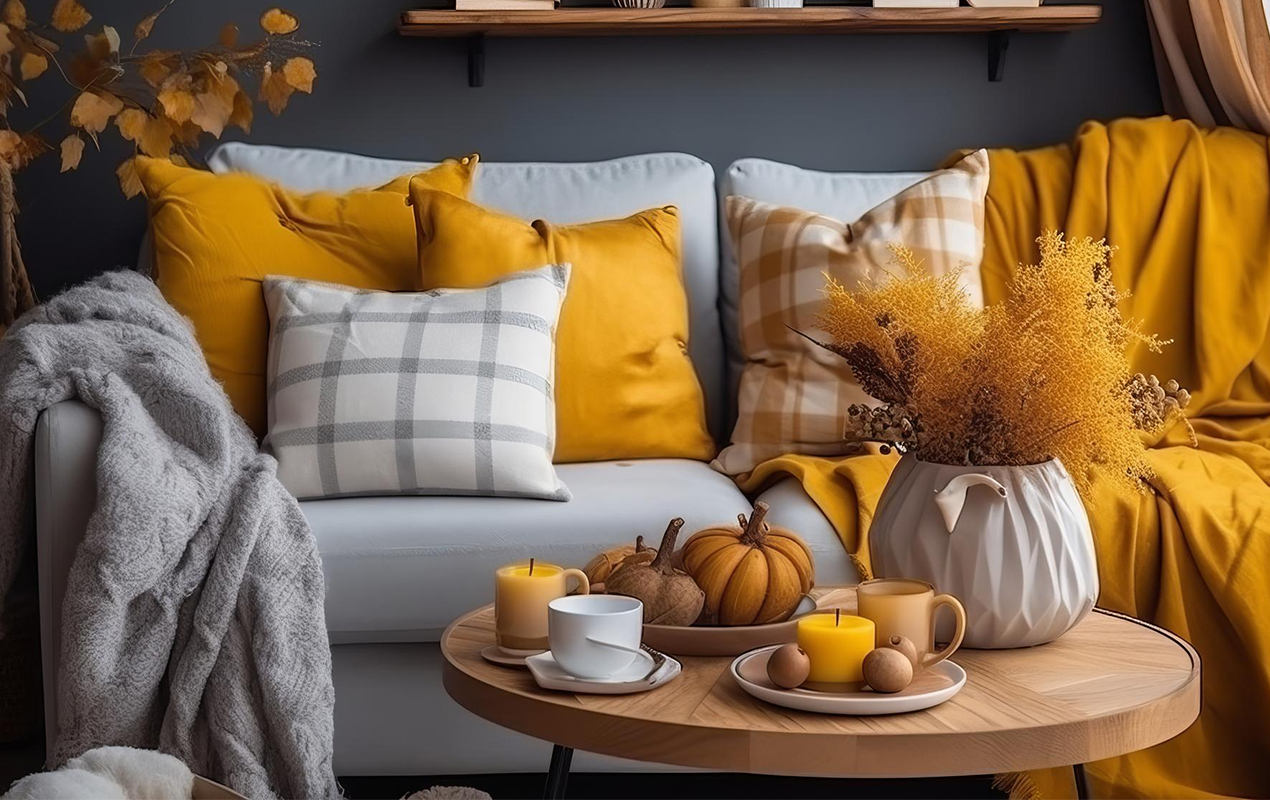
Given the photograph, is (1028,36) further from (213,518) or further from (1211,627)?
(213,518)

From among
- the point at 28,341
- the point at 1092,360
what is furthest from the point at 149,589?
the point at 1092,360

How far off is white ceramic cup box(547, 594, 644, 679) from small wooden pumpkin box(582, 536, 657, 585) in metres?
0.15

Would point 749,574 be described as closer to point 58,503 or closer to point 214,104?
point 58,503

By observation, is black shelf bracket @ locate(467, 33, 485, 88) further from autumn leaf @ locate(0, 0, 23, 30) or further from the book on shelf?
autumn leaf @ locate(0, 0, 23, 30)

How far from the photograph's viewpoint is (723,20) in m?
2.83

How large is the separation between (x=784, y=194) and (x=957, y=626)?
153 cm

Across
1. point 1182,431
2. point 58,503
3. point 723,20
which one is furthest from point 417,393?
point 1182,431

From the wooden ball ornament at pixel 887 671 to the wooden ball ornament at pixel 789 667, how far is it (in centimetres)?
6

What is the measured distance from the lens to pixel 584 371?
2.43 m

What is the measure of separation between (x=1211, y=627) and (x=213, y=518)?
4.69 feet

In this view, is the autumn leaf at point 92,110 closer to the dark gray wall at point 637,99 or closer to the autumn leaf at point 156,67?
the autumn leaf at point 156,67

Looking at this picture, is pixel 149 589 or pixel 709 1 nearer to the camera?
pixel 149 589

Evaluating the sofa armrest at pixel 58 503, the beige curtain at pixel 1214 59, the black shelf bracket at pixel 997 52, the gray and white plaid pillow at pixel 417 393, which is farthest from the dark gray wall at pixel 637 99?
the sofa armrest at pixel 58 503

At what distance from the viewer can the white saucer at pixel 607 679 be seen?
1.26 metres
